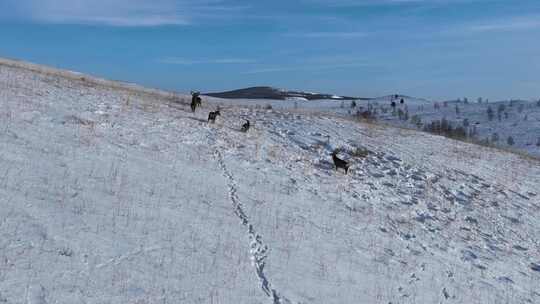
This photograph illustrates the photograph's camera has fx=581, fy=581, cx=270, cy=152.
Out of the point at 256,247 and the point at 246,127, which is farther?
the point at 246,127

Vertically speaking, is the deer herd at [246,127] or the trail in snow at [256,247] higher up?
Result: the deer herd at [246,127]

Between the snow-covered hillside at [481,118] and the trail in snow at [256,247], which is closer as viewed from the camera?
the trail in snow at [256,247]

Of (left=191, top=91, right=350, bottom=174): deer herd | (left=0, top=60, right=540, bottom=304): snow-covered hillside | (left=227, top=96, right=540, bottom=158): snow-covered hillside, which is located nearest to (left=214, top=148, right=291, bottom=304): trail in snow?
(left=0, top=60, right=540, bottom=304): snow-covered hillside

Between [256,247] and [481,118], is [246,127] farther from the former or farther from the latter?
[481,118]

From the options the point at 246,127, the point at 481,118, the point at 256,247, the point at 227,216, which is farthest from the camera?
the point at 481,118

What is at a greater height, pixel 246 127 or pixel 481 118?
pixel 246 127

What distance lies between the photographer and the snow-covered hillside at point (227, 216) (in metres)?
8.42

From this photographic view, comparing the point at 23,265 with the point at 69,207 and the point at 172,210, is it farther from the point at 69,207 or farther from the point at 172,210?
the point at 172,210

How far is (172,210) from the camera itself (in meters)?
11.0

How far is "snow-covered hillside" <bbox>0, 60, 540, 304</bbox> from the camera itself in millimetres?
8422

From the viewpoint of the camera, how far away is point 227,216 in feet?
37.3

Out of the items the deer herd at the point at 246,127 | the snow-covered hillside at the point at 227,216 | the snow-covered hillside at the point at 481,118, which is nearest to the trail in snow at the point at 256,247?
the snow-covered hillside at the point at 227,216

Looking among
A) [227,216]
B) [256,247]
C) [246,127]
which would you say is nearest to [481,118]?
[246,127]

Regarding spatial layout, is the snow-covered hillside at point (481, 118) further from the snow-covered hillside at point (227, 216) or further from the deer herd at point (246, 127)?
the snow-covered hillside at point (227, 216)
